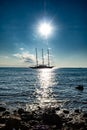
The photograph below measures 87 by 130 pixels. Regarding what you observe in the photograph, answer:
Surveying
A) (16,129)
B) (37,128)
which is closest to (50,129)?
(37,128)

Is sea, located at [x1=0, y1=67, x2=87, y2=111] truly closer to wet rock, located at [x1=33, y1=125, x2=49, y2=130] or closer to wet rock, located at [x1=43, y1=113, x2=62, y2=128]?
wet rock, located at [x1=43, y1=113, x2=62, y2=128]

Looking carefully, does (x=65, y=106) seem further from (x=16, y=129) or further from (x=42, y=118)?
(x=16, y=129)

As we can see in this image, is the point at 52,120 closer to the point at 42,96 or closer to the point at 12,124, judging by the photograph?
the point at 12,124

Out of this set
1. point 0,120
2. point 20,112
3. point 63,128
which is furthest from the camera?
point 20,112

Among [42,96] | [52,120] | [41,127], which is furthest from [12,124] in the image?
[42,96]

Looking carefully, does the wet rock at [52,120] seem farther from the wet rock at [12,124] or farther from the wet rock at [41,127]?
the wet rock at [12,124]

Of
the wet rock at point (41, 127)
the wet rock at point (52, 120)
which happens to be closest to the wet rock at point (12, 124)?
the wet rock at point (41, 127)

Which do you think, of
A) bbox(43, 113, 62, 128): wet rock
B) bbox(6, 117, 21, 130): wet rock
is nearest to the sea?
bbox(43, 113, 62, 128): wet rock

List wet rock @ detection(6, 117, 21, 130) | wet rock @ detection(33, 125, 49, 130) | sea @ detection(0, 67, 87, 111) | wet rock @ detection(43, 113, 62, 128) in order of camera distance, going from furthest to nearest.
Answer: sea @ detection(0, 67, 87, 111) → wet rock @ detection(43, 113, 62, 128) → wet rock @ detection(33, 125, 49, 130) → wet rock @ detection(6, 117, 21, 130)

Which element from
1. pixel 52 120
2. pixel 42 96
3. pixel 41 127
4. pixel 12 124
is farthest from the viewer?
pixel 42 96

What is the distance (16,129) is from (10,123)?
0.91 metres

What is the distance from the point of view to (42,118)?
63.1 feet

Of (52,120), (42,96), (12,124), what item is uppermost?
(12,124)

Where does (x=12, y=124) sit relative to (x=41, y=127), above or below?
above
